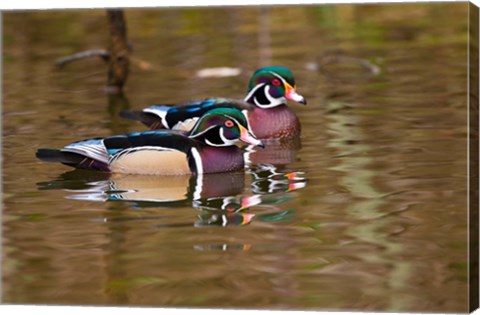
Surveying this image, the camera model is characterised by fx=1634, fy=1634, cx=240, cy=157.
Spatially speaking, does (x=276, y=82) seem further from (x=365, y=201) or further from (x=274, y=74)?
(x=365, y=201)

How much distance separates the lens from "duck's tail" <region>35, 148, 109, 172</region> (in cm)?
1127

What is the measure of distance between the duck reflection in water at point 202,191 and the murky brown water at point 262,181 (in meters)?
0.02

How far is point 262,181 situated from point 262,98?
→ 92.5 inches

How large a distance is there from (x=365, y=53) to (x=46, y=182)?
5318 mm

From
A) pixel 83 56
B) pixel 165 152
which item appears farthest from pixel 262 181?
pixel 83 56

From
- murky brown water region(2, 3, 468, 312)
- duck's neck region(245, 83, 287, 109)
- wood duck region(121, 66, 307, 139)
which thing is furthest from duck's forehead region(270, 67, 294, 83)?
murky brown water region(2, 3, 468, 312)

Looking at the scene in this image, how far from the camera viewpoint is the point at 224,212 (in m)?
10.1

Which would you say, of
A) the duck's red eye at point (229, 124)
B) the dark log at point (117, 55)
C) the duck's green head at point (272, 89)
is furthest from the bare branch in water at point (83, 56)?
the duck's red eye at point (229, 124)

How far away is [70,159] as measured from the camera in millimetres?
11305

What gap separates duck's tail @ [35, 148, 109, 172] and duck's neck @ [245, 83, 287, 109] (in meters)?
2.34

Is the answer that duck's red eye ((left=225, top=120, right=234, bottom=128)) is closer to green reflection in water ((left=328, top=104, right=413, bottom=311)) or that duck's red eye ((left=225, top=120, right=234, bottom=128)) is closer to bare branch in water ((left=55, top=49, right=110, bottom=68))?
green reflection in water ((left=328, top=104, right=413, bottom=311))

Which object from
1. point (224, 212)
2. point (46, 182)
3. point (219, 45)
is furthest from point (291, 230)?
point (219, 45)

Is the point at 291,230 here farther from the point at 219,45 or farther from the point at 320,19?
the point at 219,45

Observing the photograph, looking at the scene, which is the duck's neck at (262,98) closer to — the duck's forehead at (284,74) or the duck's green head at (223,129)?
the duck's forehead at (284,74)
